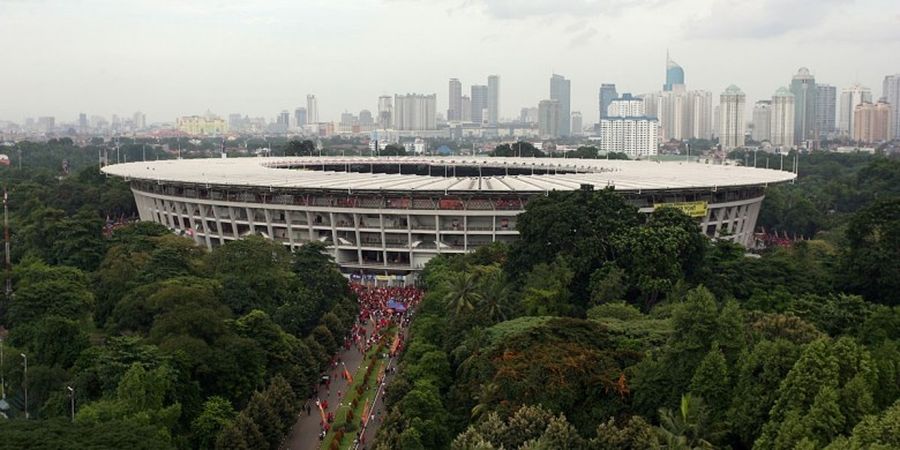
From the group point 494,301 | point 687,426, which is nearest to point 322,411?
point 494,301

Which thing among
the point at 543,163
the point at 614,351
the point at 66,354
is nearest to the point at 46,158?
the point at 543,163

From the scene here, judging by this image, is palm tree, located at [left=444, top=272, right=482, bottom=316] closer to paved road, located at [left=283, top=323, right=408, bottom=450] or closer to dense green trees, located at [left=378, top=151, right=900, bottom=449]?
dense green trees, located at [left=378, top=151, right=900, bottom=449]

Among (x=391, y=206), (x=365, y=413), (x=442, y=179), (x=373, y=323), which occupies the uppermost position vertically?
(x=442, y=179)

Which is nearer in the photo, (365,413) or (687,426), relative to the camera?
(687,426)

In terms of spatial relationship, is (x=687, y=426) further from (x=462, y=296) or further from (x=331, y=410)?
(x=462, y=296)

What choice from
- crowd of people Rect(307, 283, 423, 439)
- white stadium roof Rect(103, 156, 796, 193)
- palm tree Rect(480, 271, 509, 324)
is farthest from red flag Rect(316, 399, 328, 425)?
white stadium roof Rect(103, 156, 796, 193)

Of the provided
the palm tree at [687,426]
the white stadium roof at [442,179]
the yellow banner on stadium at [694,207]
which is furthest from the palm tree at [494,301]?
the yellow banner on stadium at [694,207]
